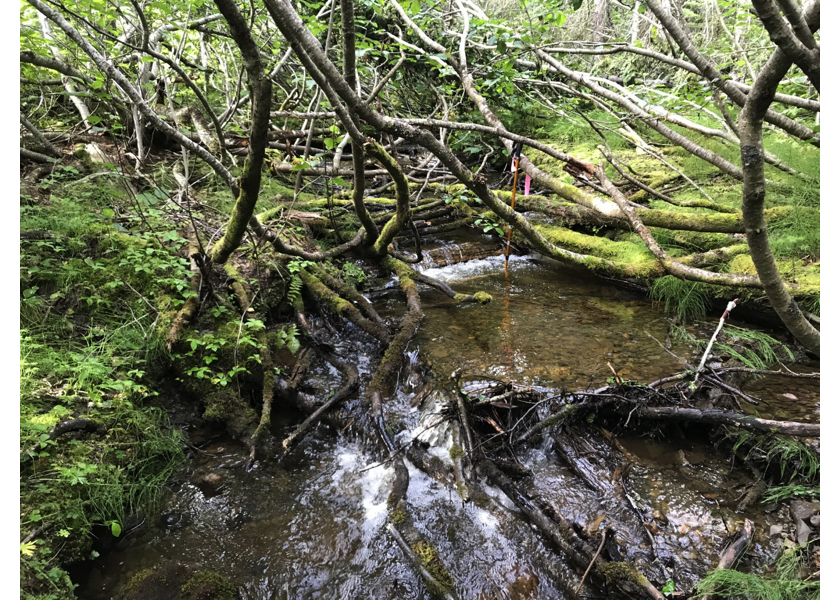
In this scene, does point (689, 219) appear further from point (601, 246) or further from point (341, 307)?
point (341, 307)

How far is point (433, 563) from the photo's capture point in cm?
252

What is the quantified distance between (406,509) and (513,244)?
17.8 ft

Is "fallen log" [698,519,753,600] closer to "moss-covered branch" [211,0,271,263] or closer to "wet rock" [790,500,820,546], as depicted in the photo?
"wet rock" [790,500,820,546]

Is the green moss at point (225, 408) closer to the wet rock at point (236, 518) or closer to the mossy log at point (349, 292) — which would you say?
the wet rock at point (236, 518)

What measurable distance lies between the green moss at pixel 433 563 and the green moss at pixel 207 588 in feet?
3.56

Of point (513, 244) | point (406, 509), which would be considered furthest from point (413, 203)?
point (406, 509)

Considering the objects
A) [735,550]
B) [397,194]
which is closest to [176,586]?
[735,550]

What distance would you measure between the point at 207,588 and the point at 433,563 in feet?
4.21

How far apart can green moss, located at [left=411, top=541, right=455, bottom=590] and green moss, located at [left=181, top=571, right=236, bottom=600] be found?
109cm

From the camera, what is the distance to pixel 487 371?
4.15 m

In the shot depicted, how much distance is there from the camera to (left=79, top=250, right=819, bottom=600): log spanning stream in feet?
8.27

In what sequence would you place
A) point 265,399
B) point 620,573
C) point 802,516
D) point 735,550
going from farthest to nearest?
point 265,399 → point 802,516 → point 735,550 → point 620,573

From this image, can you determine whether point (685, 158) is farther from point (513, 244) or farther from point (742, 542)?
point (742, 542)

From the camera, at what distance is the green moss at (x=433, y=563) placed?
244cm
